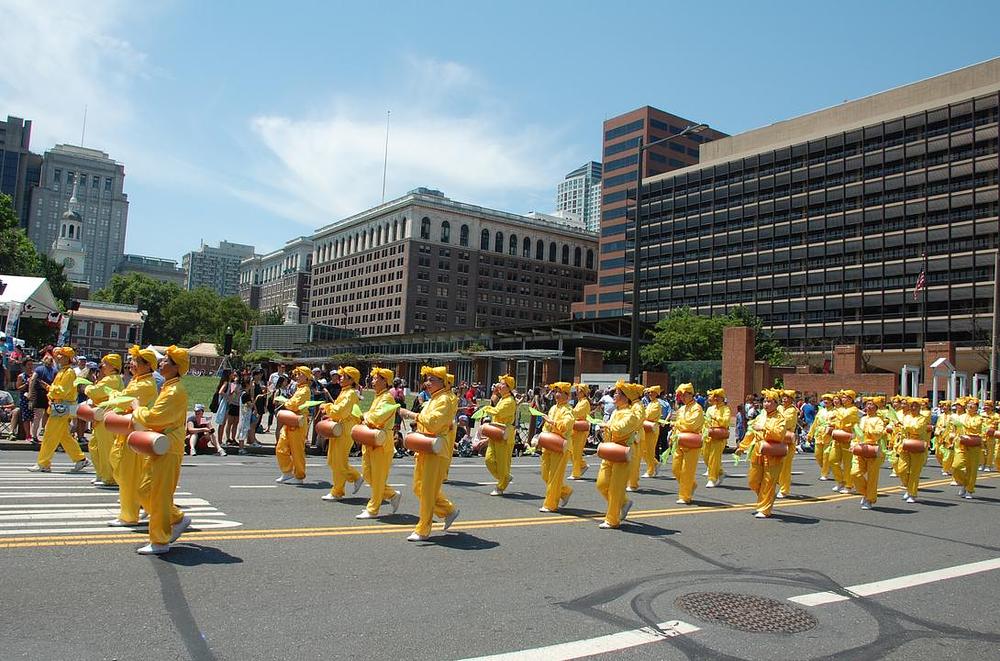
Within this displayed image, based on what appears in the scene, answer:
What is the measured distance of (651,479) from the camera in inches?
609

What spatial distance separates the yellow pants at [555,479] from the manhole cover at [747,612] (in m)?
4.06

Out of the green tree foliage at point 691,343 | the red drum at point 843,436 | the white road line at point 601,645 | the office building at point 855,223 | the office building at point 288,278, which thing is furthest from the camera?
the office building at point 288,278

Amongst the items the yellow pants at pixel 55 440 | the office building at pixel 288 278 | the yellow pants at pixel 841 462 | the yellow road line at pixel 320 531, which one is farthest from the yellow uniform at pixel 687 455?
the office building at pixel 288 278

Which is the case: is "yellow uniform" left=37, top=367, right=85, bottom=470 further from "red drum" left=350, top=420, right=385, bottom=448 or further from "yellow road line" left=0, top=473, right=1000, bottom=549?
"red drum" left=350, top=420, right=385, bottom=448

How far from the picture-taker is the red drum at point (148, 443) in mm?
6621

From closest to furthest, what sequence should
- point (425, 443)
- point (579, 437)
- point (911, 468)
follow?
point (425, 443) → point (579, 437) → point (911, 468)

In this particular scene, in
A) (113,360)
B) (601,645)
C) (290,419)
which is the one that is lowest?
(601,645)

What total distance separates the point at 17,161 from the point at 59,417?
210 metres

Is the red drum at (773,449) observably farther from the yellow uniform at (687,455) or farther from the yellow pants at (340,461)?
the yellow pants at (340,461)

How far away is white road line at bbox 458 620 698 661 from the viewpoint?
4.79 m

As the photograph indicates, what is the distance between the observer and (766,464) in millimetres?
11062

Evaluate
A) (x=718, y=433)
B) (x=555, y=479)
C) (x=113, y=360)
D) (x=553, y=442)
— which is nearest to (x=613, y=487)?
(x=553, y=442)

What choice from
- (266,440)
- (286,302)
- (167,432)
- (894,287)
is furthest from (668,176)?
(286,302)

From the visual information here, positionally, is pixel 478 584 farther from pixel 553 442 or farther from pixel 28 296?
pixel 28 296
